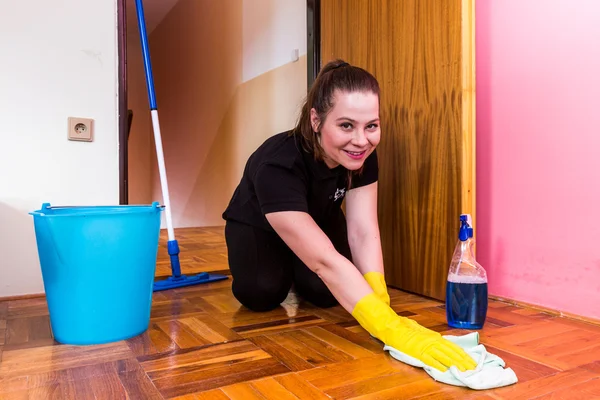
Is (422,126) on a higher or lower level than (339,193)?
higher

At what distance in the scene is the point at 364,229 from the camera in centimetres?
135

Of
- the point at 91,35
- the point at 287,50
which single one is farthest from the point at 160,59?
the point at 91,35

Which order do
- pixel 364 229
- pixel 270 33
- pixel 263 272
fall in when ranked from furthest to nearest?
pixel 270 33
pixel 263 272
pixel 364 229

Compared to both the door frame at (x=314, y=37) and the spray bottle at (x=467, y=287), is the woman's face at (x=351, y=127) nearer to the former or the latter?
the spray bottle at (x=467, y=287)

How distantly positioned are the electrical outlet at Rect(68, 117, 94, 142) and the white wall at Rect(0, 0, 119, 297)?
0.06 ft

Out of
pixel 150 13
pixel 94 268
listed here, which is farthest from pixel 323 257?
pixel 150 13

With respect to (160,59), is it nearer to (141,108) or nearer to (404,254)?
(141,108)

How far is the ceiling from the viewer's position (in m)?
4.58

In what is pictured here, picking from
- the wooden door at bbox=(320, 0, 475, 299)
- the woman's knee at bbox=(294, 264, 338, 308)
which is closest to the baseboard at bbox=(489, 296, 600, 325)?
the wooden door at bbox=(320, 0, 475, 299)

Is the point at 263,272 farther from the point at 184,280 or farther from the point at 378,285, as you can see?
the point at 184,280

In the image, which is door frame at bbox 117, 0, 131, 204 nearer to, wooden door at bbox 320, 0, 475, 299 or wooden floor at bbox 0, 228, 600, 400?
wooden floor at bbox 0, 228, 600, 400

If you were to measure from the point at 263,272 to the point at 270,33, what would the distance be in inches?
75.5

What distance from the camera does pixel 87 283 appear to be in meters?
1.12

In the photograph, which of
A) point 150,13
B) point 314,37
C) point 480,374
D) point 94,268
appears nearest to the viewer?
point 480,374
